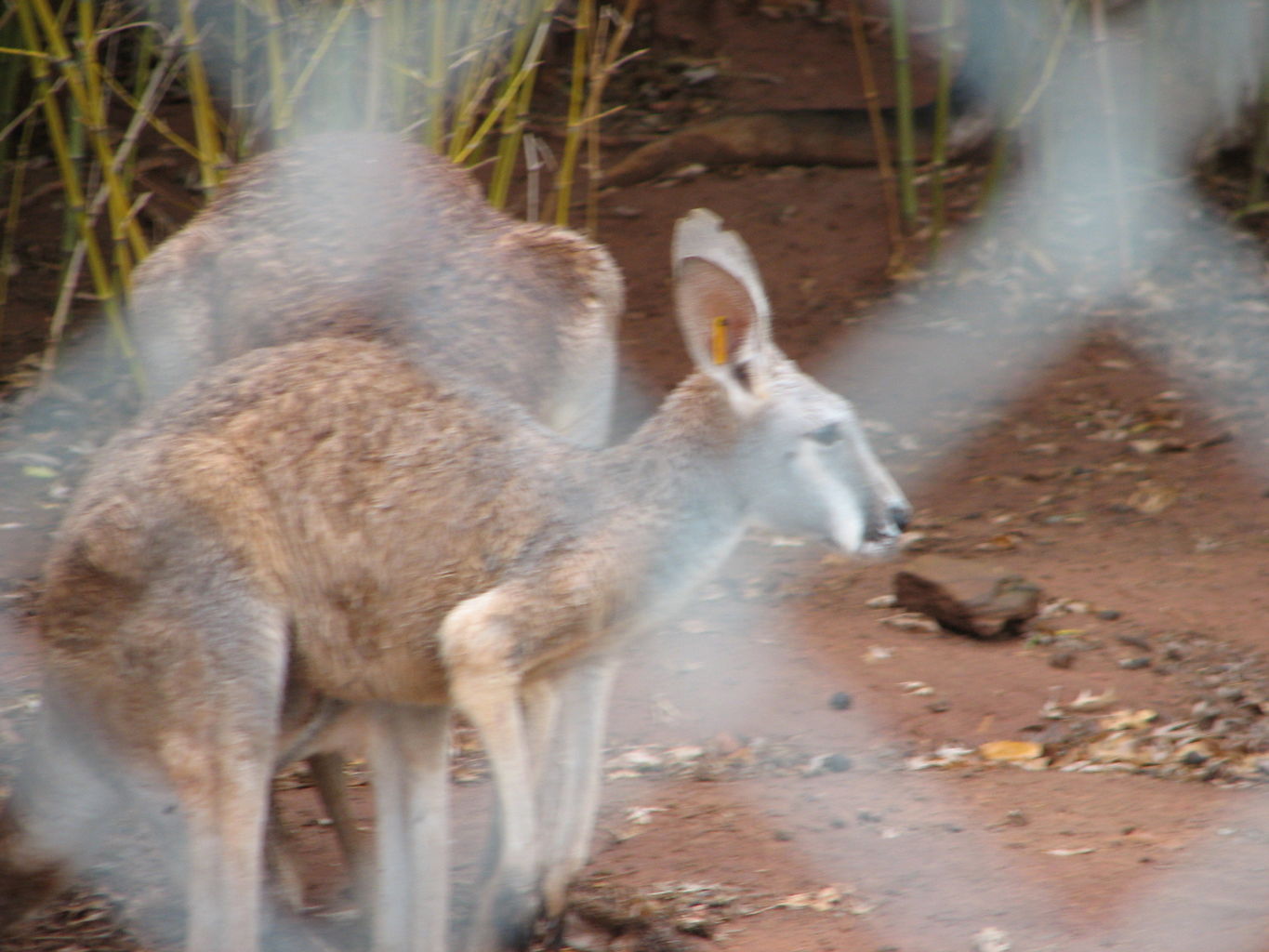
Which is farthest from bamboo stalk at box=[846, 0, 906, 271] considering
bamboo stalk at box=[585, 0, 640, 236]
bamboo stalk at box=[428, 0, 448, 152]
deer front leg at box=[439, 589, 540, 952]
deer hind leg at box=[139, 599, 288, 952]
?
deer hind leg at box=[139, 599, 288, 952]

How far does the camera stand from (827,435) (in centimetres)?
216

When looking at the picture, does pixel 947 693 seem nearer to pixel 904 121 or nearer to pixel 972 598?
pixel 972 598

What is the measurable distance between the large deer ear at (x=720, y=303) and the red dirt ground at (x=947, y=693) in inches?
30.9

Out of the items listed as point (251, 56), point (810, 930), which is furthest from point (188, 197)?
point (810, 930)

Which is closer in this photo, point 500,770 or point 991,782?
point 500,770

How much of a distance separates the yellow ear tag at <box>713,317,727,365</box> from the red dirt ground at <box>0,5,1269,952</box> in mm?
814

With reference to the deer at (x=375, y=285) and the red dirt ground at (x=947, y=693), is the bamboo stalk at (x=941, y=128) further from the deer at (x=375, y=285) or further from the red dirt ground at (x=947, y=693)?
the deer at (x=375, y=285)

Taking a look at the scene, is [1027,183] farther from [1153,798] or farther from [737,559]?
[1153,798]

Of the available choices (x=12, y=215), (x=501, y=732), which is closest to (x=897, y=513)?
(x=501, y=732)

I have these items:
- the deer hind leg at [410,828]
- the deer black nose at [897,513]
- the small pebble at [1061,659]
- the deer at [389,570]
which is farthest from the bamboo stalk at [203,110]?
the small pebble at [1061,659]

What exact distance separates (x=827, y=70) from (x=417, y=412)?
13.4 feet

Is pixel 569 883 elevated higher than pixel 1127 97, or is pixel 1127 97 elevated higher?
pixel 1127 97

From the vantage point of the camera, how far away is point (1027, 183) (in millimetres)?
5176

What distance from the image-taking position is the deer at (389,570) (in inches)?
77.5
